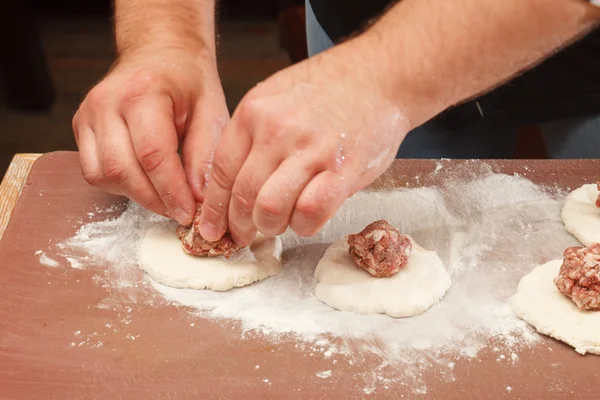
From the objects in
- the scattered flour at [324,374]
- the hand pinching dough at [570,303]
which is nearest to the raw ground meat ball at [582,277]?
the hand pinching dough at [570,303]

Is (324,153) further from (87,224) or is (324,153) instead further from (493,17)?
(87,224)

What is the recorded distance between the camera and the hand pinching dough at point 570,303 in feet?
4.47

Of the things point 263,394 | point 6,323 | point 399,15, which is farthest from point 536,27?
point 6,323

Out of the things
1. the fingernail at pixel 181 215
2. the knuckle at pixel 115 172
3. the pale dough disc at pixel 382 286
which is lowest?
the pale dough disc at pixel 382 286

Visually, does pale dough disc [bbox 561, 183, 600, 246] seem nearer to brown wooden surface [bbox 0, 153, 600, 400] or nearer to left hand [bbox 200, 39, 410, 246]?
brown wooden surface [bbox 0, 153, 600, 400]

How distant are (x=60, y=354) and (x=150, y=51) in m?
0.76

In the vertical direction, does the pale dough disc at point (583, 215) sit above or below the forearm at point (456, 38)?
below

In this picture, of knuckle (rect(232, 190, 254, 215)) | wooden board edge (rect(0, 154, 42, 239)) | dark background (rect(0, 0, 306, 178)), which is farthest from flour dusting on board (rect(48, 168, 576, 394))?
dark background (rect(0, 0, 306, 178))

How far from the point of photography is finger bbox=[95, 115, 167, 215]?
1507 mm

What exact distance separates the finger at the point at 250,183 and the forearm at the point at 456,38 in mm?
270

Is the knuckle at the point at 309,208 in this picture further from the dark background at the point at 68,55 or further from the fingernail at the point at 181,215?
the dark background at the point at 68,55

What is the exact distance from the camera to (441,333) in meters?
1.39

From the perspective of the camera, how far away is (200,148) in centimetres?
159

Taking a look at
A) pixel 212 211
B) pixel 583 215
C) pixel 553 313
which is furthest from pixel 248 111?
pixel 583 215
